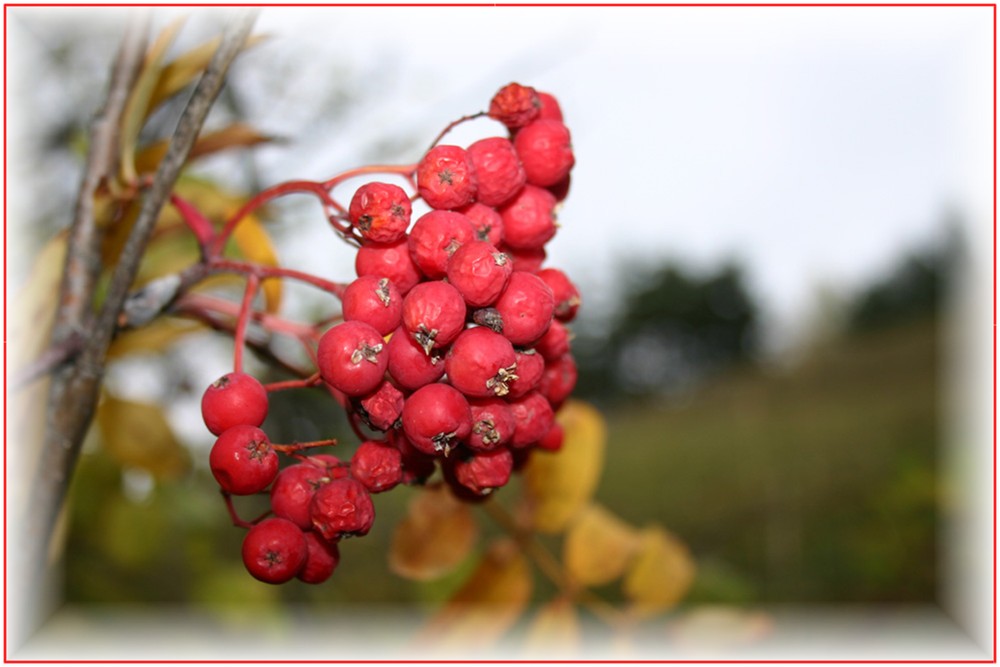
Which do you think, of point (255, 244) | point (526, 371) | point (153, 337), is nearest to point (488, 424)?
point (526, 371)

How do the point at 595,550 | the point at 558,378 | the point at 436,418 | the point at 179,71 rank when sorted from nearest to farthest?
the point at 436,418 → the point at 558,378 → the point at 179,71 → the point at 595,550

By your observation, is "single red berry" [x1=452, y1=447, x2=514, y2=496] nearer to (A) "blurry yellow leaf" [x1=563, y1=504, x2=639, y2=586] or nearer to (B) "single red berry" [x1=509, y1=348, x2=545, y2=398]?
(B) "single red berry" [x1=509, y1=348, x2=545, y2=398]

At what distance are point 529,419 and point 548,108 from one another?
0.70 ft

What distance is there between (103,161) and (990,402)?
109cm

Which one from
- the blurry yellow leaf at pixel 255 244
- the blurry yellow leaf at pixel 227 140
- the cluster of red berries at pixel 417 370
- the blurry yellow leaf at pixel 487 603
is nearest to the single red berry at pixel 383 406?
the cluster of red berries at pixel 417 370

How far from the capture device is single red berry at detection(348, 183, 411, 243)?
0.42 metres

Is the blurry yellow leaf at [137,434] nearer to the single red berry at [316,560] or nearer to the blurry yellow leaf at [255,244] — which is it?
the blurry yellow leaf at [255,244]

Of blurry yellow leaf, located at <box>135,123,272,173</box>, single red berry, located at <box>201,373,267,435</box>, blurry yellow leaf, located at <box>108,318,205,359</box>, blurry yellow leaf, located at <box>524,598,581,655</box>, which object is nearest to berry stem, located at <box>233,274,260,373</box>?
single red berry, located at <box>201,373,267,435</box>

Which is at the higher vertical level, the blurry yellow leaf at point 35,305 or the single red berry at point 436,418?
the blurry yellow leaf at point 35,305

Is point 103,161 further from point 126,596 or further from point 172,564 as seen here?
point 172,564

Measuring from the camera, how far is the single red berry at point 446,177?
17.1 inches

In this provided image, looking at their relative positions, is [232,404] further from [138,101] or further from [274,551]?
[138,101]

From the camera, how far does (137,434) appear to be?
83 cm

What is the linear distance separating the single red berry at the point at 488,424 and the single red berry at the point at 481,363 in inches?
0.7
